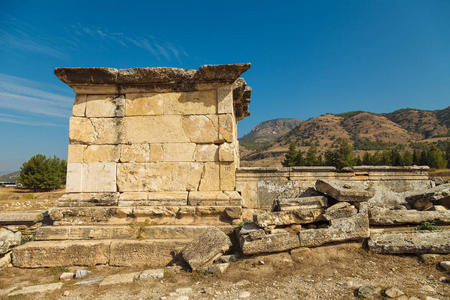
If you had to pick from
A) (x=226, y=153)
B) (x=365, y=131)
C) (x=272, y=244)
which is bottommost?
(x=272, y=244)

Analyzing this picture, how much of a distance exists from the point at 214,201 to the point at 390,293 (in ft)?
9.91

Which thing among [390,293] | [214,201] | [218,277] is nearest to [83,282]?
[218,277]

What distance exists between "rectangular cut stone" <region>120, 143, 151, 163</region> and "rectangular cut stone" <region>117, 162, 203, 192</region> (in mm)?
124

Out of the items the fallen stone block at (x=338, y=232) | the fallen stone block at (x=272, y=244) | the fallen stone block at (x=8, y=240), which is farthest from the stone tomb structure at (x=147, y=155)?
the fallen stone block at (x=338, y=232)

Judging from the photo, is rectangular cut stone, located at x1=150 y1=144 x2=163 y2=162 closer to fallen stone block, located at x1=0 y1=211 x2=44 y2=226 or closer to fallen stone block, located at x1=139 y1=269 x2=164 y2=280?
fallen stone block, located at x1=139 y1=269 x2=164 y2=280

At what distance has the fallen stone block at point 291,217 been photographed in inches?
159

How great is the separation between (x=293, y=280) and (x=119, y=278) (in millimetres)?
2549

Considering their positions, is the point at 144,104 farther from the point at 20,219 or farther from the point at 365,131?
the point at 365,131

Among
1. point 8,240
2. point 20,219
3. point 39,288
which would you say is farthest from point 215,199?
point 20,219

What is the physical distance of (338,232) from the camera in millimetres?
3779

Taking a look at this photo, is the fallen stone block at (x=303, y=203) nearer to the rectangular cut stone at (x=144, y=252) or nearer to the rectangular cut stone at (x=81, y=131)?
the rectangular cut stone at (x=144, y=252)

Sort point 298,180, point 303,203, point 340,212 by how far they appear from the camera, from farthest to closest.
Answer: point 298,180, point 303,203, point 340,212

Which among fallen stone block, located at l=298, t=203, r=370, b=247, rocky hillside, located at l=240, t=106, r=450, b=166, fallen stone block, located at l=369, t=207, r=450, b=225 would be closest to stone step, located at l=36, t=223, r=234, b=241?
fallen stone block, located at l=298, t=203, r=370, b=247

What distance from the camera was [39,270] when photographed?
445 centimetres
